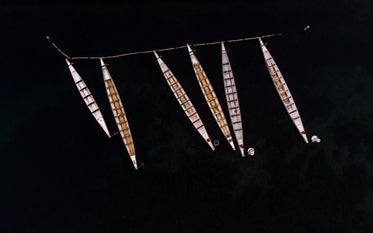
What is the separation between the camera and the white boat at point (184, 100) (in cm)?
2455

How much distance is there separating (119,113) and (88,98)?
354 cm

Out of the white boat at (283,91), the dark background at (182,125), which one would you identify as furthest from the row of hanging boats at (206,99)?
the dark background at (182,125)

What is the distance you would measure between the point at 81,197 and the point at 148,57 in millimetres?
16031

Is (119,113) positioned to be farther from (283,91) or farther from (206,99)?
(283,91)

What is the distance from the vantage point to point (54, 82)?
25031mm

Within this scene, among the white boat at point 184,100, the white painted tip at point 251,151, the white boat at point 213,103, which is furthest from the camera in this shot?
the white boat at point 213,103

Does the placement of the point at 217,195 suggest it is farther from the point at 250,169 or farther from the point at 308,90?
the point at 308,90

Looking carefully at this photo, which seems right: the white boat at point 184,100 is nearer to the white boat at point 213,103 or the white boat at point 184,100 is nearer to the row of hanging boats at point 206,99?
the row of hanging boats at point 206,99

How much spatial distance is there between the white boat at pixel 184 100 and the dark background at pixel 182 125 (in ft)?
2.14

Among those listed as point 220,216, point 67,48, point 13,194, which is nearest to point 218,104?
point 220,216

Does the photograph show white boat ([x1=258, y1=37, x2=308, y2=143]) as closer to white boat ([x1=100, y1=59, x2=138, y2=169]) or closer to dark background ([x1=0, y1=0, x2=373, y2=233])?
dark background ([x1=0, y1=0, x2=373, y2=233])

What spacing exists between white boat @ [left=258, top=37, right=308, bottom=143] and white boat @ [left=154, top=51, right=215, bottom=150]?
867 centimetres

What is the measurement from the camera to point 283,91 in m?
24.6

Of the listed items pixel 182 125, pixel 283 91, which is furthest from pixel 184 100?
pixel 283 91
